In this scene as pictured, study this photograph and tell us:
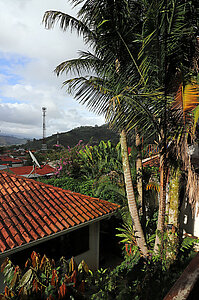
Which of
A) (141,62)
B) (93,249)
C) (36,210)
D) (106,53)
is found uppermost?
(106,53)

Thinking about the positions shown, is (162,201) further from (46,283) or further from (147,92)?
(46,283)

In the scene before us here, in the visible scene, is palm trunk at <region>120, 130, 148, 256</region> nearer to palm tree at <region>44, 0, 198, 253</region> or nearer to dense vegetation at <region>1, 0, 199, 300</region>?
dense vegetation at <region>1, 0, 199, 300</region>

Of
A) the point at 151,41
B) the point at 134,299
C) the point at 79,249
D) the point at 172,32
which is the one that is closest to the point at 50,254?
the point at 79,249

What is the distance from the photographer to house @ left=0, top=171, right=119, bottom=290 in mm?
5582

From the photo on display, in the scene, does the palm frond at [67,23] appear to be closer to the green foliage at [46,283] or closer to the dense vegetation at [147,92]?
the dense vegetation at [147,92]

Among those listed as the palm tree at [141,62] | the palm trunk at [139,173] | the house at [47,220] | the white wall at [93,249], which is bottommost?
the white wall at [93,249]

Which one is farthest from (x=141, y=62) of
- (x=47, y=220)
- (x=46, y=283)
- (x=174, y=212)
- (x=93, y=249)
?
(x=93, y=249)

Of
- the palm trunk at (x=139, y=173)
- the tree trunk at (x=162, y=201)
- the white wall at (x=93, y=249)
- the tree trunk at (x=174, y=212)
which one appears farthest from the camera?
the white wall at (x=93, y=249)

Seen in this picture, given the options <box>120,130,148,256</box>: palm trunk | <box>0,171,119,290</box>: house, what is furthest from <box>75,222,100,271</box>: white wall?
<box>120,130,148,256</box>: palm trunk

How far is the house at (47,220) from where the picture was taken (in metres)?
5.58

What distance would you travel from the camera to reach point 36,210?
6793 millimetres

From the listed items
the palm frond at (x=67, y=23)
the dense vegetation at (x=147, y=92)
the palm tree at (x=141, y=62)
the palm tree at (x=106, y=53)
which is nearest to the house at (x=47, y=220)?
the dense vegetation at (x=147, y=92)

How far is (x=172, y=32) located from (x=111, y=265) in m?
8.66

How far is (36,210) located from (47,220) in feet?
2.07
